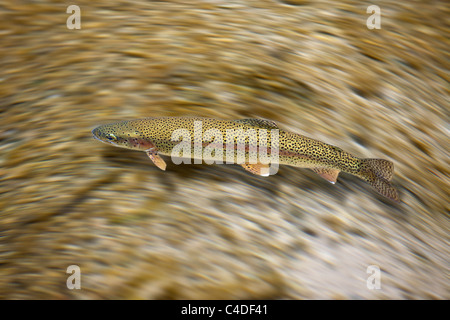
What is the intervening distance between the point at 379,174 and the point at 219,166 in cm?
121

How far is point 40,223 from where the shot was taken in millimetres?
3164

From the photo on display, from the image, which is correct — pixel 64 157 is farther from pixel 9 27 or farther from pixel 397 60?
pixel 397 60

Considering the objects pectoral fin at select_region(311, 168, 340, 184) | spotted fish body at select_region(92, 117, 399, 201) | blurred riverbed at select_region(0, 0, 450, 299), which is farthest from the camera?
pectoral fin at select_region(311, 168, 340, 184)

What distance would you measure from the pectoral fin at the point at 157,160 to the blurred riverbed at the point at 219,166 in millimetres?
107

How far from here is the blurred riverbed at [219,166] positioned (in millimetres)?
3035

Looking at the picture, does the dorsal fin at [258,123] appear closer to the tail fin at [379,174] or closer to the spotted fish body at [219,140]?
the spotted fish body at [219,140]

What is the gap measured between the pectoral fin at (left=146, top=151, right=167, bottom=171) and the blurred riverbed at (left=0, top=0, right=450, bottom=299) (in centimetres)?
11

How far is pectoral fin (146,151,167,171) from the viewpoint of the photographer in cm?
342

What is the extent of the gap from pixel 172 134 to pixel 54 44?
2217mm

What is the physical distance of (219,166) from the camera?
3.74 metres

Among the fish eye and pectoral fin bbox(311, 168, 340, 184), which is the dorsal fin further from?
the fish eye

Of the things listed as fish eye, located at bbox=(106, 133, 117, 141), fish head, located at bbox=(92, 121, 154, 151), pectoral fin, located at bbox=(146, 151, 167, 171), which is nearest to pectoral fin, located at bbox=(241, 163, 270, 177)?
pectoral fin, located at bbox=(146, 151, 167, 171)

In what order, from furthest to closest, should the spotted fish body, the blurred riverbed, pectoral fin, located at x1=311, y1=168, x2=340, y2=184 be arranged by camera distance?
1. pectoral fin, located at x1=311, y1=168, x2=340, y2=184
2. the spotted fish body
3. the blurred riverbed
